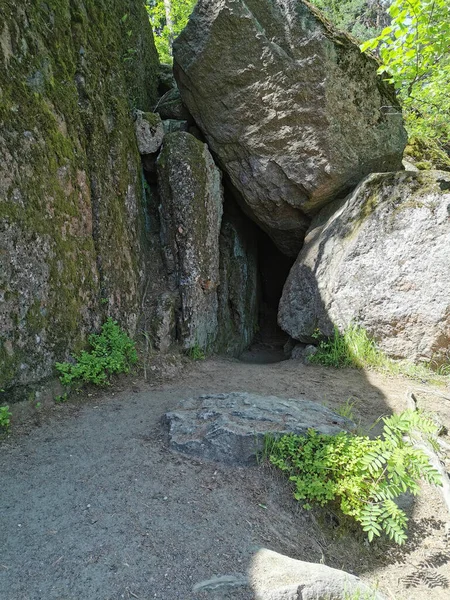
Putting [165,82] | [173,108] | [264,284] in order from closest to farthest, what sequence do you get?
1. [173,108]
2. [165,82]
3. [264,284]

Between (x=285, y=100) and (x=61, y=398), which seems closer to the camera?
(x=61, y=398)

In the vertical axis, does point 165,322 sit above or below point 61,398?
above

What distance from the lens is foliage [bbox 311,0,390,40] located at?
14145 mm

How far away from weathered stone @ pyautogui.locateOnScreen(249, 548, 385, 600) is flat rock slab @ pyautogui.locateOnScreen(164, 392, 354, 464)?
968 millimetres

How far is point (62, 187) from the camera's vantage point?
13.9ft

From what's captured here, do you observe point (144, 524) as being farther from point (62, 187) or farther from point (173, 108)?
point (173, 108)

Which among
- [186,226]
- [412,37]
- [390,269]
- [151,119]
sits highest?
[412,37]

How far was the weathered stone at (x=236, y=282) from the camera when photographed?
305 inches

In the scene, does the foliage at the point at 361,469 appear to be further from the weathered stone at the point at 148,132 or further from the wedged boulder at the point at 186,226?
the weathered stone at the point at 148,132

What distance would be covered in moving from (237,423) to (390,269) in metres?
3.52

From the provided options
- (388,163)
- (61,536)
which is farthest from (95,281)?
(388,163)

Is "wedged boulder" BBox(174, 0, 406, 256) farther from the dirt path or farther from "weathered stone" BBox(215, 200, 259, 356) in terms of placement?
the dirt path

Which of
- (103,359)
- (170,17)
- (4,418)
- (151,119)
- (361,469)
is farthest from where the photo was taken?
(170,17)

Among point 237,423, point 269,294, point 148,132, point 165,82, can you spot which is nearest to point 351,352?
point 237,423
